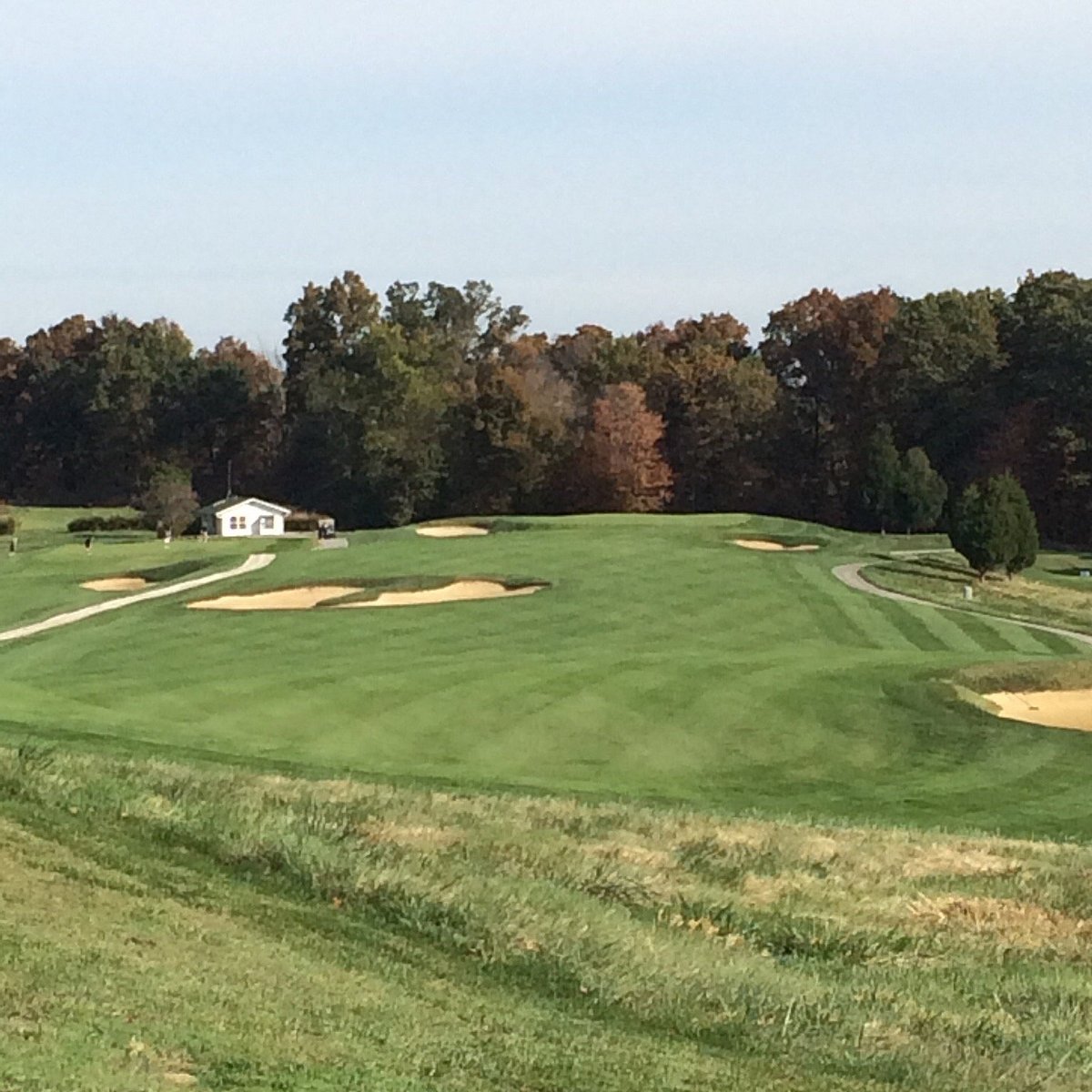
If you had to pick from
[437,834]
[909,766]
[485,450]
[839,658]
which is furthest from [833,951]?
[485,450]

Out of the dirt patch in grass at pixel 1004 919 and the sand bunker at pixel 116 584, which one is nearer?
the dirt patch in grass at pixel 1004 919

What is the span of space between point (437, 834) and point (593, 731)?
9.94 metres

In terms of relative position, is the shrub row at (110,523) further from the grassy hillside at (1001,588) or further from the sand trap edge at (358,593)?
the grassy hillside at (1001,588)

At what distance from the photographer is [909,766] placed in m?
22.2

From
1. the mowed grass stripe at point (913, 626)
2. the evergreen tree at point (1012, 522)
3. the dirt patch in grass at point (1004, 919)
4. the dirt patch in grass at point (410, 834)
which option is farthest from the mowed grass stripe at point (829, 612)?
the dirt patch in grass at point (410, 834)

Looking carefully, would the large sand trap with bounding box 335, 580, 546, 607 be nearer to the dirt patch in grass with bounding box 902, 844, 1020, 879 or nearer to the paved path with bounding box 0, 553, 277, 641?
the paved path with bounding box 0, 553, 277, 641

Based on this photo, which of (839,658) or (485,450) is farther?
(485,450)

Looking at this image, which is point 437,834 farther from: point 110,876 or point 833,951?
point 110,876

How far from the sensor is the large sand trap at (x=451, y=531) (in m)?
71.3

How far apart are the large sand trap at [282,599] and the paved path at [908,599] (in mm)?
15151

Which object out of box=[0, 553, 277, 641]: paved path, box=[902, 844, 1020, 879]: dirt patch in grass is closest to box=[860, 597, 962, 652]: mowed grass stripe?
box=[0, 553, 277, 641]: paved path

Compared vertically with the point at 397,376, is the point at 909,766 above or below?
below

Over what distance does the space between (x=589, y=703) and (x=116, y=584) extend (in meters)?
28.9

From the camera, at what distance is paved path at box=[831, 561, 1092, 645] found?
1725 inches
